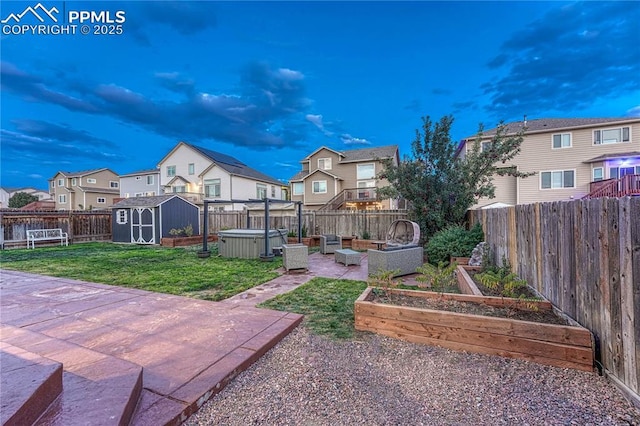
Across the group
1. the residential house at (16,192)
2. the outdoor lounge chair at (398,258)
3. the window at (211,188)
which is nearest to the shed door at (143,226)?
the window at (211,188)

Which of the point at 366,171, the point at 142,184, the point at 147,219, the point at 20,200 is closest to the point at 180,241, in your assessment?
the point at 147,219

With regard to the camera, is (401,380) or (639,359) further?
(401,380)

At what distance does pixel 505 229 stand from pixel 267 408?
5224 mm

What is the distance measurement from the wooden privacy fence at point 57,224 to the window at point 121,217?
200 centimetres

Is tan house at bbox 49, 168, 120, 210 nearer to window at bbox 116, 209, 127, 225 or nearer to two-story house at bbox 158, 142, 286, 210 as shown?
two-story house at bbox 158, 142, 286, 210

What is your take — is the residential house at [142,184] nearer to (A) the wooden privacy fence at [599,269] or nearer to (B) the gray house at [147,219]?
(B) the gray house at [147,219]

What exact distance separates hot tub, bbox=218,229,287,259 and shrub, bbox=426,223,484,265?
191 inches

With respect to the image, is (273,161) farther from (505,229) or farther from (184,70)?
(505,229)

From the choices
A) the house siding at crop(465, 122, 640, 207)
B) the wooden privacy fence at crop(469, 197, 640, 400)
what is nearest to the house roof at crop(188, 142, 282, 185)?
the house siding at crop(465, 122, 640, 207)

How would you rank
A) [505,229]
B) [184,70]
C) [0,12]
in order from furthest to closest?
[184,70] < [0,12] < [505,229]

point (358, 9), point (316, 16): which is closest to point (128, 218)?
point (316, 16)

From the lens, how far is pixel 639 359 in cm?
191

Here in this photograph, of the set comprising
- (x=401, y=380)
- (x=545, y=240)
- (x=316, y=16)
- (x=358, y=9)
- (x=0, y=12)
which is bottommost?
(x=401, y=380)

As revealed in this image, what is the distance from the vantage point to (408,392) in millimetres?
2195
